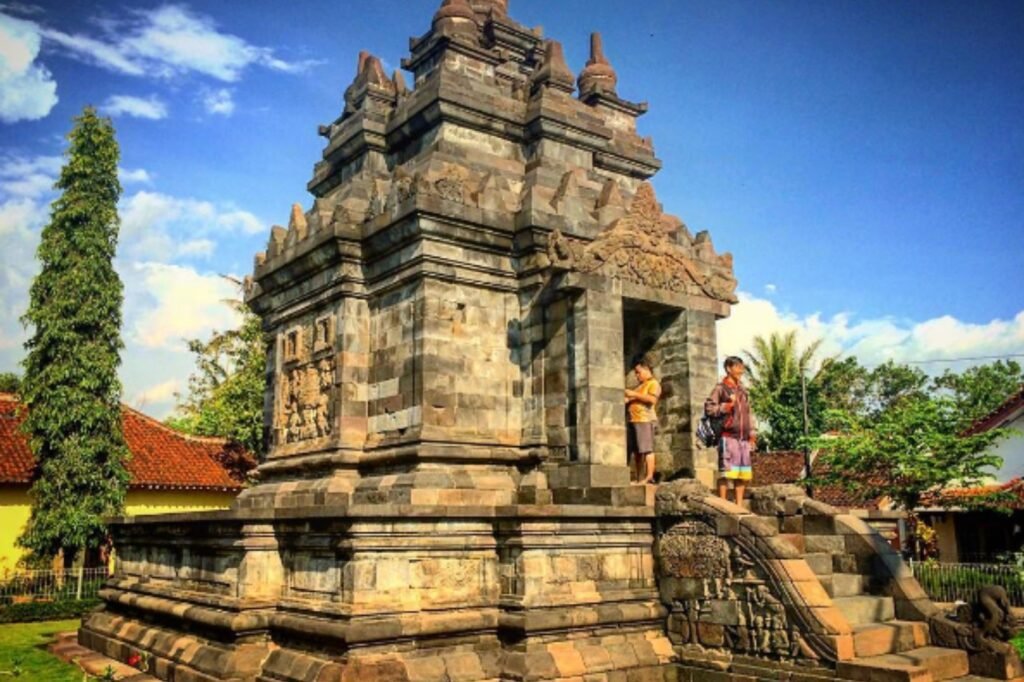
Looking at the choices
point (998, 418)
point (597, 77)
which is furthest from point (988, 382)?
point (597, 77)

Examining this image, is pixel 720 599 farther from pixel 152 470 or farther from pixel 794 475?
pixel 794 475

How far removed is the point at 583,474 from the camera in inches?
→ 484

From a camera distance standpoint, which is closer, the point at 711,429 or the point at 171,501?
the point at 711,429

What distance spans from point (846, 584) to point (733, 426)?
2.41 meters

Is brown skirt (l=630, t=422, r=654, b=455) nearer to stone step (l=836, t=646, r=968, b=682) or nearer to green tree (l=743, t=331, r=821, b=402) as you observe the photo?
stone step (l=836, t=646, r=968, b=682)

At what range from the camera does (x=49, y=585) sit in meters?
23.3

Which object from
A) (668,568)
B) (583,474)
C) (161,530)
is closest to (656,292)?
(583,474)

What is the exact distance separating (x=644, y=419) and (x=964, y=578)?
10564mm

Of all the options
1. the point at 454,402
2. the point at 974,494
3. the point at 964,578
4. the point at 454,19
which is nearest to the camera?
the point at 454,402

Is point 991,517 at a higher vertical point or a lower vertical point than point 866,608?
higher

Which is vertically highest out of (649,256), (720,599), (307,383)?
(649,256)

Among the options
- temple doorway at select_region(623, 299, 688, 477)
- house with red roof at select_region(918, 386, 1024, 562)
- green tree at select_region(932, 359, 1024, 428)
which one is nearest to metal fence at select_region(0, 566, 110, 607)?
temple doorway at select_region(623, 299, 688, 477)

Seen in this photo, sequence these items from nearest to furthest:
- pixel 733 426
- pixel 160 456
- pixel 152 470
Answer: pixel 733 426 < pixel 152 470 < pixel 160 456

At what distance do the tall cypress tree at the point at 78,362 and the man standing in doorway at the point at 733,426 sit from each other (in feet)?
65.6
